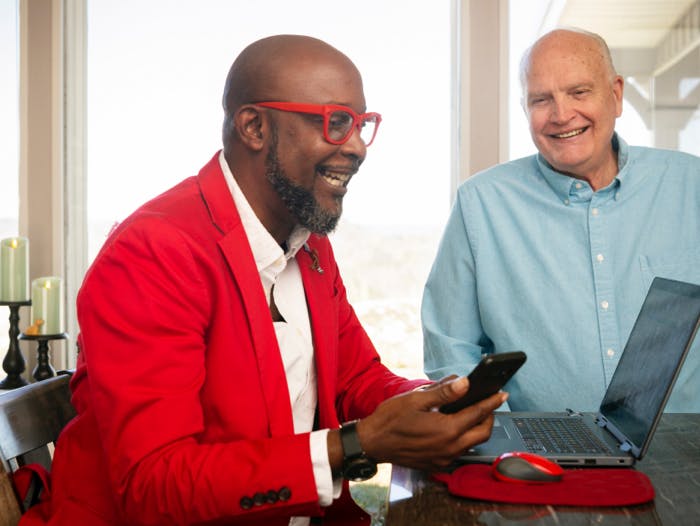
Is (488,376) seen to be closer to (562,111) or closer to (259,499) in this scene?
(259,499)

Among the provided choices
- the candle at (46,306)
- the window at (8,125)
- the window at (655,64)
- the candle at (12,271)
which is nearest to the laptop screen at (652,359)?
the window at (655,64)

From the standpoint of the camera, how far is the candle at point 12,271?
108 inches

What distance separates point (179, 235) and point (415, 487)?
0.55 m

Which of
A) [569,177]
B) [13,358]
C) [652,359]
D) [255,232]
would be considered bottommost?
[13,358]

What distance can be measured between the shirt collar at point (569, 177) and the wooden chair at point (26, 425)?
125 cm

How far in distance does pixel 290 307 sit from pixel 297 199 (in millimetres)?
229

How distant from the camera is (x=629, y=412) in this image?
1263 mm

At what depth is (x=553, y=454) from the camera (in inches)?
46.5

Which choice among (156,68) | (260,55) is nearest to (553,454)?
(260,55)

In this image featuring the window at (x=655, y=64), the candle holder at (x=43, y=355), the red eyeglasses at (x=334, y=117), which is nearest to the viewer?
the red eyeglasses at (x=334, y=117)

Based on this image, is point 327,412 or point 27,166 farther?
point 27,166

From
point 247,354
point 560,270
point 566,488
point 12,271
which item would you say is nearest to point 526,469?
point 566,488

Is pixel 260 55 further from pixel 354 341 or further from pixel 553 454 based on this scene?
pixel 553 454

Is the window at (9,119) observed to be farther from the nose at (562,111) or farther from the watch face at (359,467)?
the watch face at (359,467)
